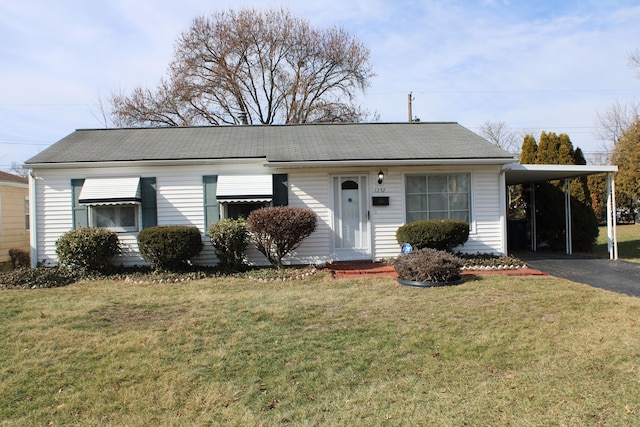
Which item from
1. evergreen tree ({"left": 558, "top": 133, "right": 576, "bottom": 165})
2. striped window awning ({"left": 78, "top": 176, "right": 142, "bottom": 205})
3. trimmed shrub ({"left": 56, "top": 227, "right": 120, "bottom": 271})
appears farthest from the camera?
evergreen tree ({"left": 558, "top": 133, "right": 576, "bottom": 165})

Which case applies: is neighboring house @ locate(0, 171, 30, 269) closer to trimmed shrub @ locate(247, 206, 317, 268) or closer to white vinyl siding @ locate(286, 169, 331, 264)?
trimmed shrub @ locate(247, 206, 317, 268)

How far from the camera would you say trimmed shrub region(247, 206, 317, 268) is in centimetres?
889

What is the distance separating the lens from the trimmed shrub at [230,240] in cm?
923

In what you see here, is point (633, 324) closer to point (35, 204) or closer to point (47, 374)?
point (47, 374)

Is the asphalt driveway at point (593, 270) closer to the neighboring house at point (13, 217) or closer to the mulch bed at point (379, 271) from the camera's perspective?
the mulch bed at point (379, 271)

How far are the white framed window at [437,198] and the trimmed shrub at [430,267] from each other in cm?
281

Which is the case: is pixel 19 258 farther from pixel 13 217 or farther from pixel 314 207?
pixel 314 207

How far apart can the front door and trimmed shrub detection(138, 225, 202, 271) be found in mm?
3249

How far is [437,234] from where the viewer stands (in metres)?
9.25

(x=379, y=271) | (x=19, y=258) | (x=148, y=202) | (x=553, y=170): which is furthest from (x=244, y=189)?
(x=553, y=170)

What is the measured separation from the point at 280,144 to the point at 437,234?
4.61 m

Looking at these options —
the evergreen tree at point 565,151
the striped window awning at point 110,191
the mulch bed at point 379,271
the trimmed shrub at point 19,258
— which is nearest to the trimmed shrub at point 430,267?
the mulch bed at point 379,271

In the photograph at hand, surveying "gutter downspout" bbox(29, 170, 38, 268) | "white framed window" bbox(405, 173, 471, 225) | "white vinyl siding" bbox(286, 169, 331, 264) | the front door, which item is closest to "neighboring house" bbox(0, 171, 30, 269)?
"gutter downspout" bbox(29, 170, 38, 268)

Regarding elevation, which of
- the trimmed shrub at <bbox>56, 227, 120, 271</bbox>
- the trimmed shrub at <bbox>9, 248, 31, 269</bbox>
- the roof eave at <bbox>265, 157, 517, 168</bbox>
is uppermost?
the roof eave at <bbox>265, 157, 517, 168</bbox>
